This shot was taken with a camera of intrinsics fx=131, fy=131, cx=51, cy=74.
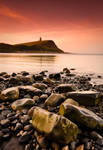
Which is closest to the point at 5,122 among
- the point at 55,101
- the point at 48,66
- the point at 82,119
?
the point at 55,101

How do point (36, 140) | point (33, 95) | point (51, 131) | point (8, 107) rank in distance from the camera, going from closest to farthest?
point (51, 131), point (36, 140), point (8, 107), point (33, 95)

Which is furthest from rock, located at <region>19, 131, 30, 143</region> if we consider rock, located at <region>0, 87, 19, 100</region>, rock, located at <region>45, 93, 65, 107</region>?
rock, located at <region>0, 87, 19, 100</region>

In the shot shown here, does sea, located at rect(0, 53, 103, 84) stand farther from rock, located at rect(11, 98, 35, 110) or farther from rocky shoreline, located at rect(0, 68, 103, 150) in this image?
rocky shoreline, located at rect(0, 68, 103, 150)

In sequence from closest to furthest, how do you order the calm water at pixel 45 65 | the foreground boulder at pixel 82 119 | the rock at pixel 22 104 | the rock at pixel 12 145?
the rock at pixel 12 145, the foreground boulder at pixel 82 119, the rock at pixel 22 104, the calm water at pixel 45 65

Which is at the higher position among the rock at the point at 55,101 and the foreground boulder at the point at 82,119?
the foreground boulder at the point at 82,119

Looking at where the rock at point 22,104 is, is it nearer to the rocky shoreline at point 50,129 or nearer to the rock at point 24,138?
the rocky shoreline at point 50,129

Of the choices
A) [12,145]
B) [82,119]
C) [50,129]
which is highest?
[50,129]

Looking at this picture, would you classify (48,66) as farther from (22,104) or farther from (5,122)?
(5,122)

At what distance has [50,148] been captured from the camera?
272cm

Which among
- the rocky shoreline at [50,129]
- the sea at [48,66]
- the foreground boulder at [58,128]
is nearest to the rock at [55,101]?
the rocky shoreline at [50,129]

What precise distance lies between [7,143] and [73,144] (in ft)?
4.90

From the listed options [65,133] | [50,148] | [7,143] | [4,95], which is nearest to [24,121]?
[7,143]

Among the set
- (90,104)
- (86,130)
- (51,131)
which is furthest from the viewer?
(90,104)

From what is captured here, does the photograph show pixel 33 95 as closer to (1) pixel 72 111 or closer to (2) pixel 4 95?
(2) pixel 4 95
